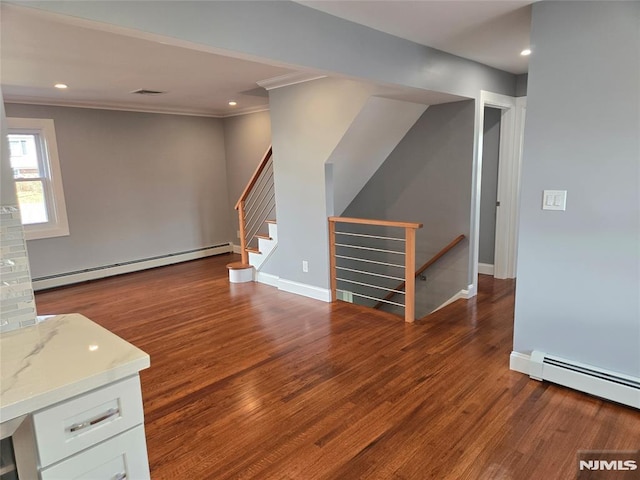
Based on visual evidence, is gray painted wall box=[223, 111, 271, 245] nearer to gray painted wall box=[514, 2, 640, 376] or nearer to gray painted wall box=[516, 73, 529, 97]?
gray painted wall box=[516, 73, 529, 97]

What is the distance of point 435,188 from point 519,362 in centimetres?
223

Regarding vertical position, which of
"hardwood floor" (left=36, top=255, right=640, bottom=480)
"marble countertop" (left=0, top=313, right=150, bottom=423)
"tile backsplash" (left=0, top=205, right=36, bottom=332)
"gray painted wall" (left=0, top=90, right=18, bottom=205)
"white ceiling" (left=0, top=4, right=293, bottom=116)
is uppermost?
"white ceiling" (left=0, top=4, right=293, bottom=116)

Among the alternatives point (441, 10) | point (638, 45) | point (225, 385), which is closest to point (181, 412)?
point (225, 385)

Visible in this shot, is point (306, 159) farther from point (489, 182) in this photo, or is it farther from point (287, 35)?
point (489, 182)

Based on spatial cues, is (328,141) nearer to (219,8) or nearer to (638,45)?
(219,8)

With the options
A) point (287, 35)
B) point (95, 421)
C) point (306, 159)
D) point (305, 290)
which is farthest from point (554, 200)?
point (305, 290)

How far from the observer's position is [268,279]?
509cm

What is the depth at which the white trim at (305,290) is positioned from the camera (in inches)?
171

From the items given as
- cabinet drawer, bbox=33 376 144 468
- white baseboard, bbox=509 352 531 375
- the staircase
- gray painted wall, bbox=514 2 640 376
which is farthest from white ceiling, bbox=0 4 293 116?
white baseboard, bbox=509 352 531 375

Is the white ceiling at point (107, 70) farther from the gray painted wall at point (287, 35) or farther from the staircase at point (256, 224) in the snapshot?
the staircase at point (256, 224)

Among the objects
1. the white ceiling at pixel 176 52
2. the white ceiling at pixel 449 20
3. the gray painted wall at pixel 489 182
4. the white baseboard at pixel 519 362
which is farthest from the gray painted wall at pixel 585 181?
the gray painted wall at pixel 489 182

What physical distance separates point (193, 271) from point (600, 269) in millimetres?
5004

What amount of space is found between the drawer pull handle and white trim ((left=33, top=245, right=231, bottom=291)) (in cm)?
475

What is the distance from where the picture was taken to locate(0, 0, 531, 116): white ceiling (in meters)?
2.42
